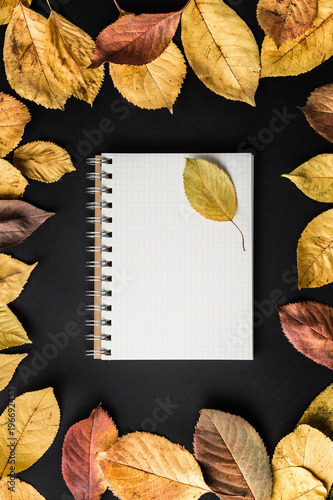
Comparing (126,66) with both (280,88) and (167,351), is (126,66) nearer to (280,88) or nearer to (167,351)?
(280,88)

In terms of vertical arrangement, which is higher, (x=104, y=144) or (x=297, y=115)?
(x=297, y=115)

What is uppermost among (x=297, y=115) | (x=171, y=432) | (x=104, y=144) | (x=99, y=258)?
(x=297, y=115)

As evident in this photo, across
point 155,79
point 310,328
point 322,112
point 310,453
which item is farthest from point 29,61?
point 310,453

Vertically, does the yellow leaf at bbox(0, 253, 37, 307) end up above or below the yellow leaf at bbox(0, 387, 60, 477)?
above

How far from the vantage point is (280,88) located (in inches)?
20.1

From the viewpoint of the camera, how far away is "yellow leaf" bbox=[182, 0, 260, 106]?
48 centimetres

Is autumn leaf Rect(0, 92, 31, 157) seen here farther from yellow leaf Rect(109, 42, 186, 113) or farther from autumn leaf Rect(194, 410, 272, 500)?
autumn leaf Rect(194, 410, 272, 500)

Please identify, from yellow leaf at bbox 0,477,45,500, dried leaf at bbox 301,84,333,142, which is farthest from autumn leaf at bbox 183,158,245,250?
yellow leaf at bbox 0,477,45,500

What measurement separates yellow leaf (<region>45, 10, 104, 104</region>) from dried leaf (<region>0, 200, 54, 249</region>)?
0.15m

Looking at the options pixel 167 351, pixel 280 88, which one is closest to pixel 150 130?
pixel 280 88

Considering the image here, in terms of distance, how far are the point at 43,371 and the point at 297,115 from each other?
0.47 m

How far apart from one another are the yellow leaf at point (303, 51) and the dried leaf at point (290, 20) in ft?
0.03

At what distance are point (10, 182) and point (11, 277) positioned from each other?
121 millimetres

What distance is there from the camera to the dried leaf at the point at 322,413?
1.61 feet
